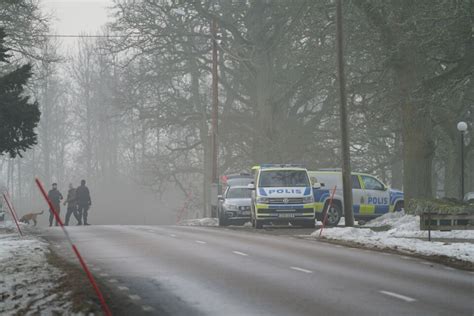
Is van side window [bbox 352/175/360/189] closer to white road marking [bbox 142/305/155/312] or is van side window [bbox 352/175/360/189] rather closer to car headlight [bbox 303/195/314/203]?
car headlight [bbox 303/195/314/203]

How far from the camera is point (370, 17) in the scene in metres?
30.6

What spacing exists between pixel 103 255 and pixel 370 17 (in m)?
14.7

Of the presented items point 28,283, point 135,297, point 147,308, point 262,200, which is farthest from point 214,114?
point 147,308

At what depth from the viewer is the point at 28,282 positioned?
13703 mm

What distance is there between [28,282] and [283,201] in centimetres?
1797

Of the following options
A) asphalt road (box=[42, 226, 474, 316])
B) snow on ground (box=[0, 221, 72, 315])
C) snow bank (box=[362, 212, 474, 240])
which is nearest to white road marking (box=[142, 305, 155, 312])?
asphalt road (box=[42, 226, 474, 316])

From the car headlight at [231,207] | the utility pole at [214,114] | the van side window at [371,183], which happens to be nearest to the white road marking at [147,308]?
the car headlight at [231,207]

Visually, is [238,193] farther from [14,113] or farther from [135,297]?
[135,297]

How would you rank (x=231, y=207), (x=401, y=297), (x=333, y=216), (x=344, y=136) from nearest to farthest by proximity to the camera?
(x=401, y=297) < (x=344, y=136) < (x=333, y=216) < (x=231, y=207)

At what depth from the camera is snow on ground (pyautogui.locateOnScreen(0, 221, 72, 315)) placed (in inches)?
438

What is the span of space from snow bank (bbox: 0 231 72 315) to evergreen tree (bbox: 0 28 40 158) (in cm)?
208

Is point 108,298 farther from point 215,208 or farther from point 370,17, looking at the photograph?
point 215,208

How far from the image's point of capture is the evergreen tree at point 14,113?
54.4 ft

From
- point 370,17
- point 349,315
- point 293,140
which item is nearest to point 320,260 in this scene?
point 349,315
